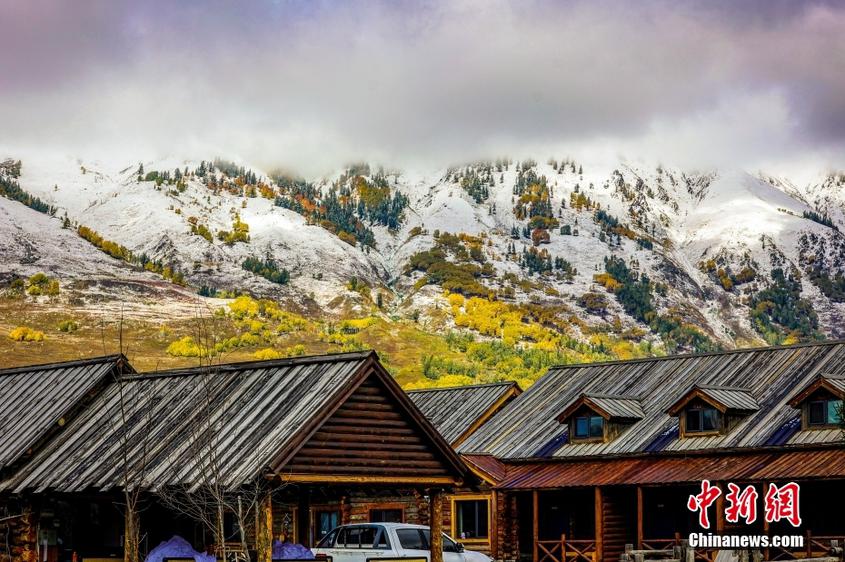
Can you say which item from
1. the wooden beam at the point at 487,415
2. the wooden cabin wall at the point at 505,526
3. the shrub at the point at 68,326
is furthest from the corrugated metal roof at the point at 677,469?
the shrub at the point at 68,326

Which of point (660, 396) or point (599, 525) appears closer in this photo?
point (599, 525)

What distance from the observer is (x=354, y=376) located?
3600cm

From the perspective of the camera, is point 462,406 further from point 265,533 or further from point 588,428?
point 265,533

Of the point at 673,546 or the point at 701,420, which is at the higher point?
the point at 701,420

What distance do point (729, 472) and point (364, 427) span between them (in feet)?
46.7

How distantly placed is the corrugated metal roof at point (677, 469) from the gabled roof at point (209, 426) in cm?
1095

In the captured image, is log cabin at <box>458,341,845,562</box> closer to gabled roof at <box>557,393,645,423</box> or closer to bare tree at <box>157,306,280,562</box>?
gabled roof at <box>557,393,645,423</box>

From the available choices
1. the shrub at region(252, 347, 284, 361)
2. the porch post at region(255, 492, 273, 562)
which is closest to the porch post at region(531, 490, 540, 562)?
the porch post at region(255, 492, 273, 562)

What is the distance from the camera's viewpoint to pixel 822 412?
45.2 meters

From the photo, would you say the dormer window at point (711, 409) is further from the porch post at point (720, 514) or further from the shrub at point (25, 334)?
the shrub at point (25, 334)

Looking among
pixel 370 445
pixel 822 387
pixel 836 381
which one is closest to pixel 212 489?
pixel 370 445

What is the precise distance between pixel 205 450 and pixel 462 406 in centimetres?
2800

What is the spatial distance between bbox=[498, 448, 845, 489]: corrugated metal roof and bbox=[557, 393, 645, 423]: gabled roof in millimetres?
1663

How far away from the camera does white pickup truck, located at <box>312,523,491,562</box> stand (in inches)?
1515
